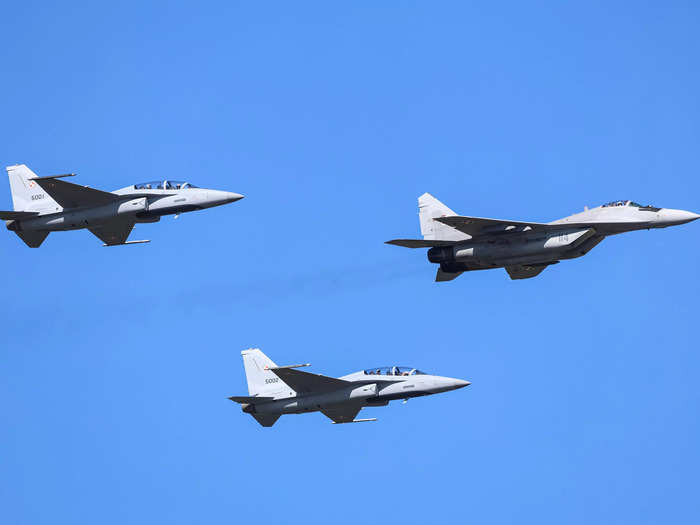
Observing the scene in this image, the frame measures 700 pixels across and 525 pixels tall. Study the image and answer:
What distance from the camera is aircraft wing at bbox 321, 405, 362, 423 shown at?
64.9 meters

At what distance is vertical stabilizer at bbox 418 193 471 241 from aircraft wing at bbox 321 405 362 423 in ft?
25.8

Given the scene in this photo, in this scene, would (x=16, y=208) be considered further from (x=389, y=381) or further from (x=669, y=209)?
(x=669, y=209)

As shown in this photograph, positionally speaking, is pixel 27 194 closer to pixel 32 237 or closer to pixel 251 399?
pixel 32 237

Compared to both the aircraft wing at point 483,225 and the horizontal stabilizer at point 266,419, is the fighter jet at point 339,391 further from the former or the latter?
the aircraft wing at point 483,225

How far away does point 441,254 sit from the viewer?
211 feet

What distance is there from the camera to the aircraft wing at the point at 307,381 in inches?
2507

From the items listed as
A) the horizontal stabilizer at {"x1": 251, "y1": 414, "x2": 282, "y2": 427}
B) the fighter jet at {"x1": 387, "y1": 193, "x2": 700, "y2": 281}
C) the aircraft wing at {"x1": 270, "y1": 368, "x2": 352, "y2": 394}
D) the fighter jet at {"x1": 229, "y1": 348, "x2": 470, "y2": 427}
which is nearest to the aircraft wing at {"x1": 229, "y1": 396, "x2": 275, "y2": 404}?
the fighter jet at {"x1": 229, "y1": 348, "x2": 470, "y2": 427}

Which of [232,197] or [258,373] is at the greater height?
[232,197]

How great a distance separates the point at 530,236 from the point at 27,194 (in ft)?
70.6

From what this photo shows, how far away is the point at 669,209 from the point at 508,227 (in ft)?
21.3

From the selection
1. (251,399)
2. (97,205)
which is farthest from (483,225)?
(97,205)

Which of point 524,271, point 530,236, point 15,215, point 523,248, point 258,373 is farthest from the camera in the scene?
point 258,373

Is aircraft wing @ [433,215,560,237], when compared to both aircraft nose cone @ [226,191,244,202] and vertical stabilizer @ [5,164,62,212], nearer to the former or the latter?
aircraft nose cone @ [226,191,244,202]

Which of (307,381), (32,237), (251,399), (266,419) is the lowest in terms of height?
(266,419)
